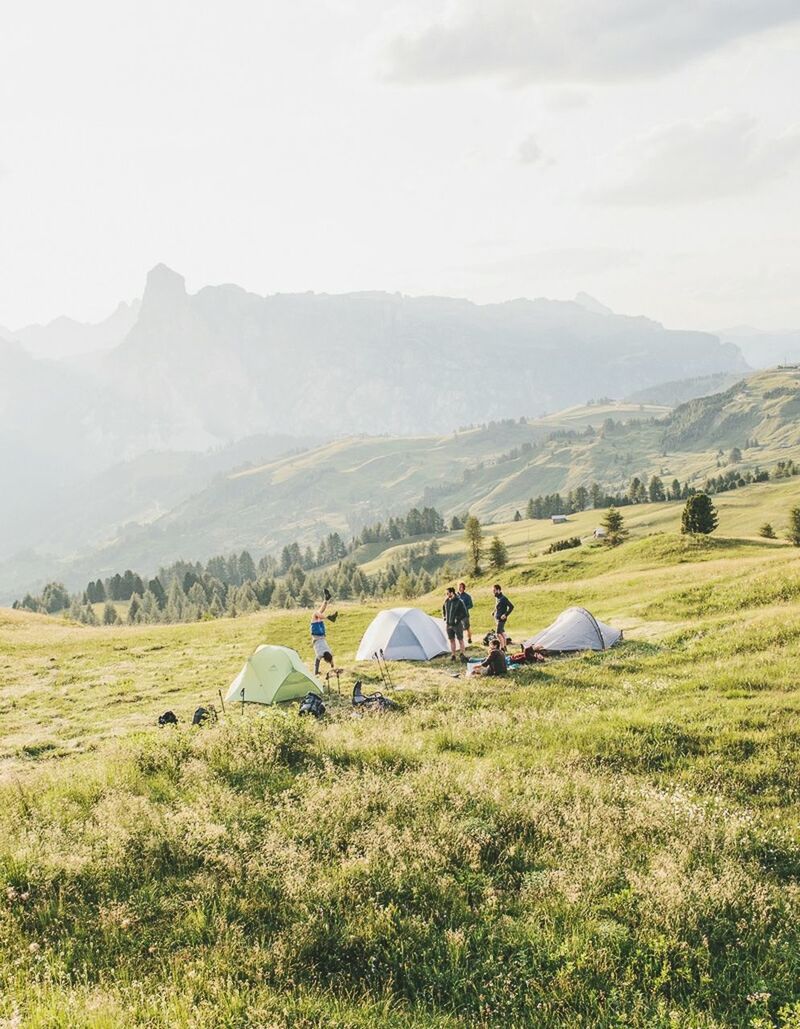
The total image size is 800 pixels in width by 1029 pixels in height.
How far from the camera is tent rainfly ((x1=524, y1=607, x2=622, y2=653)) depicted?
93.4ft

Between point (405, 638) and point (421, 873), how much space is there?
23.1m

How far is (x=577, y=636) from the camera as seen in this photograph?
2872 cm

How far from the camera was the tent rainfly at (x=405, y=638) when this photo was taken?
30953 millimetres

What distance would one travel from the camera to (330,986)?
21.5 feet

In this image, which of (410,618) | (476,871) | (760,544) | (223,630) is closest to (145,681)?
(410,618)

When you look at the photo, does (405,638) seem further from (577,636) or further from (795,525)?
(795,525)

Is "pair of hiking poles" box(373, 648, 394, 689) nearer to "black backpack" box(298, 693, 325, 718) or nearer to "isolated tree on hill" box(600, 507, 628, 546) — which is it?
"black backpack" box(298, 693, 325, 718)

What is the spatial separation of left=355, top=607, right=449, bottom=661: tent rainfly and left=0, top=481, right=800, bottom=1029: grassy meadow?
43.4ft

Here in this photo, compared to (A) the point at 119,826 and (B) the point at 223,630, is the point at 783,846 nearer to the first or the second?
(A) the point at 119,826

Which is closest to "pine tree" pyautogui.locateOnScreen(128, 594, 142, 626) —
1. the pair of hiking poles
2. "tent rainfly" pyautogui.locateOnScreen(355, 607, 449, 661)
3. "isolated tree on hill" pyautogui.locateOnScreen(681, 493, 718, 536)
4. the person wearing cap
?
"isolated tree on hill" pyautogui.locateOnScreen(681, 493, 718, 536)

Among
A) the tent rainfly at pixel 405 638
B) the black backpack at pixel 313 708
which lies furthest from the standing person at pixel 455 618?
the black backpack at pixel 313 708

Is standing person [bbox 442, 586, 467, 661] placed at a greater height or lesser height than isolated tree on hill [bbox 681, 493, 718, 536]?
lesser

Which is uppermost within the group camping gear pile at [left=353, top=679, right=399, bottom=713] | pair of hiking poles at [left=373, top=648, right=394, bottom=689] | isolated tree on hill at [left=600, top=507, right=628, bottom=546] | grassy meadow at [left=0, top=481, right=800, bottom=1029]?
isolated tree on hill at [left=600, top=507, right=628, bottom=546]

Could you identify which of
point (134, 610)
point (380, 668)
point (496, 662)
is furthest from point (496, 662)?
point (134, 610)
